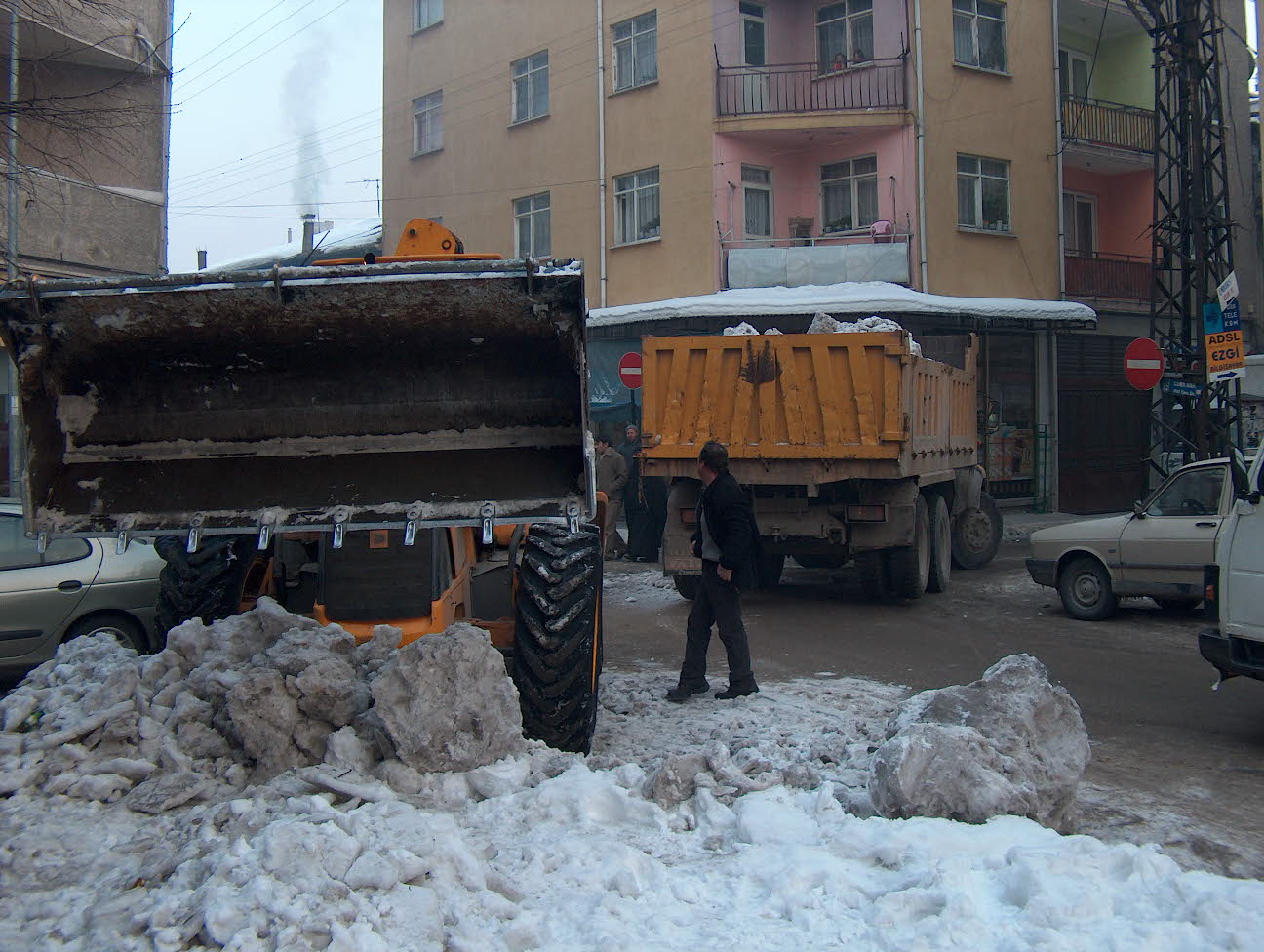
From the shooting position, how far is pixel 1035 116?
22.2 m

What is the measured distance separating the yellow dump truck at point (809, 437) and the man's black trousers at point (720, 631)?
110 inches

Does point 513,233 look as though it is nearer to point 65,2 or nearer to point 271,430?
point 65,2

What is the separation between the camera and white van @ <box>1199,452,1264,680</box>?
6391 mm

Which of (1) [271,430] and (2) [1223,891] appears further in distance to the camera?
(1) [271,430]

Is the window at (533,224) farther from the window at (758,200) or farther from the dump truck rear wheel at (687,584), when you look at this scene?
the dump truck rear wheel at (687,584)

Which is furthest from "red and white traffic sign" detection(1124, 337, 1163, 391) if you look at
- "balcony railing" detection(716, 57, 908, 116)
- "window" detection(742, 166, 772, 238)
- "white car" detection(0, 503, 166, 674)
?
"white car" detection(0, 503, 166, 674)

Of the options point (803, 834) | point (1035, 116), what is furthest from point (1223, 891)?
point (1035, 116)

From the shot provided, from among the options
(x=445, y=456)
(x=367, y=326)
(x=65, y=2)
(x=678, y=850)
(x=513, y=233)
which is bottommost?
(x=678, y=850)

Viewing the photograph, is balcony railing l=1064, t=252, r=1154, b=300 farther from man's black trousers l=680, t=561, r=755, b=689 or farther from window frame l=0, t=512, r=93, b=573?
window frame l=0, t=512, r=93, b=573

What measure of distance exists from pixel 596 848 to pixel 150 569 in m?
5.45

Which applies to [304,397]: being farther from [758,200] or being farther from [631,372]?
[758,200]

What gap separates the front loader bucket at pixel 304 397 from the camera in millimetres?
5203

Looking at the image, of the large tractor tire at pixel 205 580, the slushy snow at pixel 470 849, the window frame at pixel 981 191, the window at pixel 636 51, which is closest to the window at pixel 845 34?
the window frame at pixel 981 191

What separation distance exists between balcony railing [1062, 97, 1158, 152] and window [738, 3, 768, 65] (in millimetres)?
6231
